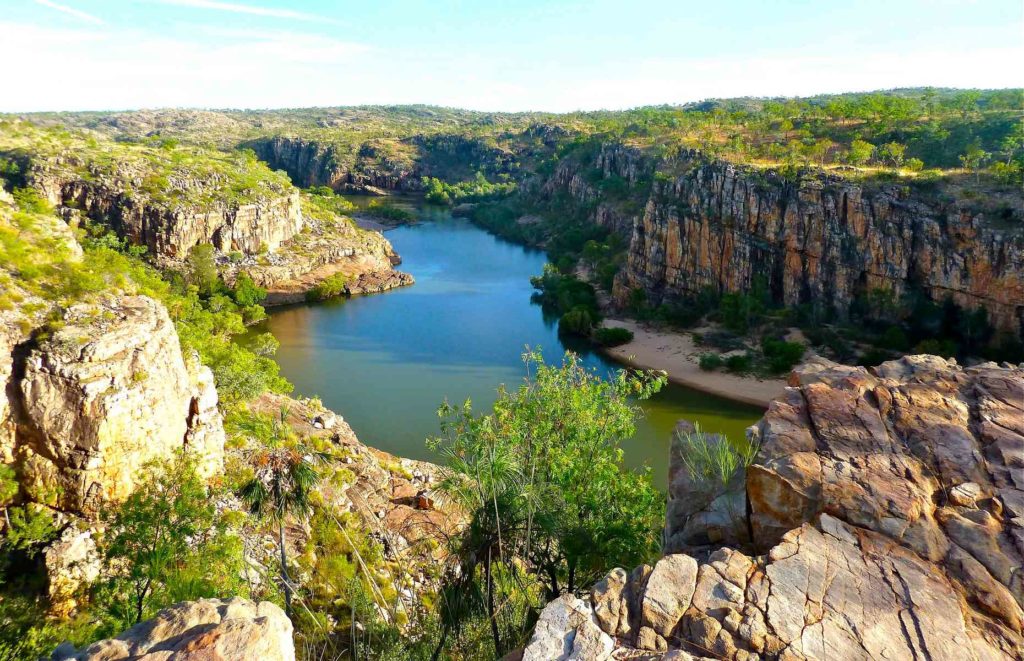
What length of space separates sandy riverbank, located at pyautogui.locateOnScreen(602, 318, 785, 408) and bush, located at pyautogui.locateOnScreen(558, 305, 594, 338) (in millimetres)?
3525

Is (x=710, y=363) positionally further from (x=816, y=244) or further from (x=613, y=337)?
(x=816, y=244)

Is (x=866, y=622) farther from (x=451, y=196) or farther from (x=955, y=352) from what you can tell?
(x=451, y=196)

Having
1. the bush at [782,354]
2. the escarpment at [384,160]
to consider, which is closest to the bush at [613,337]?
the bush at [782,354]

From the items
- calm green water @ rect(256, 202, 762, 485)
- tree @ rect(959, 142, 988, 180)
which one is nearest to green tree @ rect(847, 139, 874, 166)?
tree @ rect(959, 142, 988, 180)

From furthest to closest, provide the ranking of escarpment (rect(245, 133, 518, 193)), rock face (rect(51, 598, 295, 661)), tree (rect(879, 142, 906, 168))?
escarpment (rect(245, 133, 518, 193)), tree (rect(879, 142, 906, 168)), rock face (rect(51, 598, 295, 661))

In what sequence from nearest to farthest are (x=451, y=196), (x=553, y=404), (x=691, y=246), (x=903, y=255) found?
(x=553, y=404) → (x=903, y=255) → (x=691, y=246) → (x=451, y=196)

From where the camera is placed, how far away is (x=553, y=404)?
50.6ft

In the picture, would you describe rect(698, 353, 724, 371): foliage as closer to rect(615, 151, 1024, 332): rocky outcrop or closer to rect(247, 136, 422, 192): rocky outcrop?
rect(615, 151, 1024, 332): rocky outcrop

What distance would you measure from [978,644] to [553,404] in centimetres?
929

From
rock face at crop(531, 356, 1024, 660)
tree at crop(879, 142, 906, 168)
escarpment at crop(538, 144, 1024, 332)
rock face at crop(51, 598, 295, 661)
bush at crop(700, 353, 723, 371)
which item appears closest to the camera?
rock face at crop(51, 598, 295, 661)

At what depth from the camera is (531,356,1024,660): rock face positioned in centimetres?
792

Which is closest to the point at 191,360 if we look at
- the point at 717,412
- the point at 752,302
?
the point at 717,412

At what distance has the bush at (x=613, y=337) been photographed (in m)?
55.4

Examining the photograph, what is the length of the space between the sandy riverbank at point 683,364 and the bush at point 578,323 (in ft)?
11.6
